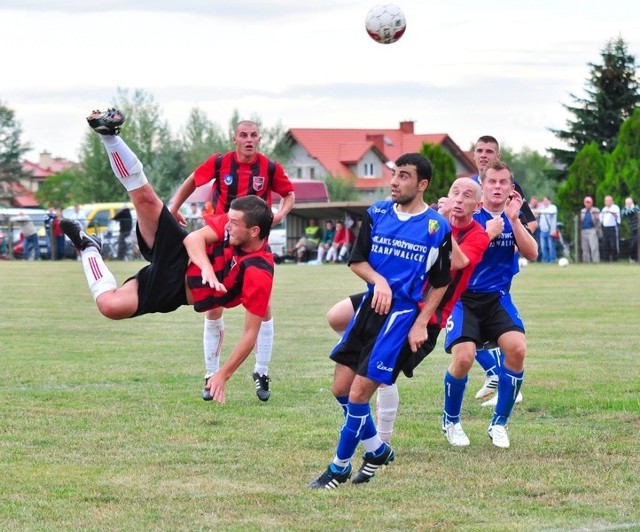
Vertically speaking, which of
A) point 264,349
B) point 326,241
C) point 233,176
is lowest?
point 264,349

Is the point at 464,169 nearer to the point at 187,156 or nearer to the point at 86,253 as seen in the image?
the point at 187,156

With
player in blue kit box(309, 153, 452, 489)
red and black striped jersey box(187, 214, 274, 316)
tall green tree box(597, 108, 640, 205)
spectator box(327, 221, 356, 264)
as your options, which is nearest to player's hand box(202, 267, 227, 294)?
red and black striped jersey box(187, 214, 274, 316)

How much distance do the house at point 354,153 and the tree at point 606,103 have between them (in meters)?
38.6

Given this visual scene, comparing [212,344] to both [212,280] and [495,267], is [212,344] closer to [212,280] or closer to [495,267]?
[495,267]

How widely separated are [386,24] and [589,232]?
2372 centimetres

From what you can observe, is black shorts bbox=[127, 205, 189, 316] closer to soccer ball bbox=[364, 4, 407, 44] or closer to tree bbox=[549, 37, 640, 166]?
soccer ball bbox=[364, 4, 407, 44]

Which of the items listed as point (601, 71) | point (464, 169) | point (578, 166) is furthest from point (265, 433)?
point (464, 169)

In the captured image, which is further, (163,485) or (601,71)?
(601,71)

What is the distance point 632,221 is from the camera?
33.2m

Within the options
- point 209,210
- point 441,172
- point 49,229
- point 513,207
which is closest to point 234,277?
point 513,207

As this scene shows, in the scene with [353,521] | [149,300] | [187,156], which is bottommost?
[353,521]

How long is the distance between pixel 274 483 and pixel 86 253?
8.67 ft

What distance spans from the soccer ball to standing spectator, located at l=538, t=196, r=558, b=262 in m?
21.9

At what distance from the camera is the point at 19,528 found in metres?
5.50
